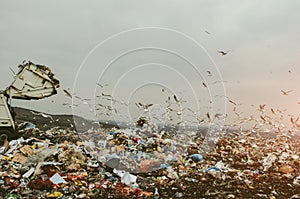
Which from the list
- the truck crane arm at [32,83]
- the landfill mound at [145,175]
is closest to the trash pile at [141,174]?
the landfill mound at [145,175]

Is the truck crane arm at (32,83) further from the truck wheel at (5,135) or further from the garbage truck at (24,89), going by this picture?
the truck wheel at (5,135)

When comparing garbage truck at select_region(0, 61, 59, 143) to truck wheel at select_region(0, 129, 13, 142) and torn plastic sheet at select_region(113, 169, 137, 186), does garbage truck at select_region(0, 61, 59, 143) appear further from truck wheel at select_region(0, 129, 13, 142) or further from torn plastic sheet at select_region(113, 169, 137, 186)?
torn plastic sheet at select_region(113, 169, 137, 186)

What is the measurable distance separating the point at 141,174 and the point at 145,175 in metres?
0.08

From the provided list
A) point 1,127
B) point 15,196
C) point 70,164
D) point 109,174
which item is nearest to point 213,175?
point 109,174

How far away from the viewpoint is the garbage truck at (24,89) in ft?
23.9

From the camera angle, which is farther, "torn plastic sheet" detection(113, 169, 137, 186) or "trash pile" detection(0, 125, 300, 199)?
"torn plastic sheet" detection(113, 169, 137, 186)

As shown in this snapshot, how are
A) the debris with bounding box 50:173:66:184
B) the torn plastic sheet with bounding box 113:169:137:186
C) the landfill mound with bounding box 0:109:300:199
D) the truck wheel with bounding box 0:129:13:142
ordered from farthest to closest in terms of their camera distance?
the truck wheel with bounding box 0:129:13:142 < the torn plastic sheet with bounding box 113:169:137:186 < the debris with bounding box 50:173:66:184 < the landfill mound with bounding box 0:109:300:199

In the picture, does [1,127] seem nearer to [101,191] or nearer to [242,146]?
[101,191]

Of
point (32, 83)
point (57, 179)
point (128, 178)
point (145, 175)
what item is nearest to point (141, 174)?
point (145, 175)

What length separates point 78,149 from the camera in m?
6.32

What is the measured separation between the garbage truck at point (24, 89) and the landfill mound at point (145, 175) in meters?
0.87

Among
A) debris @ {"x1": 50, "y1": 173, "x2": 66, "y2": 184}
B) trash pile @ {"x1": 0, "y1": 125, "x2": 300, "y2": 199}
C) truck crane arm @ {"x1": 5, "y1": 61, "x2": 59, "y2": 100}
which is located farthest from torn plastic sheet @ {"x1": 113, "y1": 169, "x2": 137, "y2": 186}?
truck crane arm @ {"x1": 5, "y1": 61, "x2": 59, "y2": 100}

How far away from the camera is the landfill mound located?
15.4ft

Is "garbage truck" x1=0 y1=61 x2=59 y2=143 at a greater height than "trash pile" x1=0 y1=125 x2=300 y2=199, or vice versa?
"garbage truck" x1=0 y1=61 x2=59 y2=143
